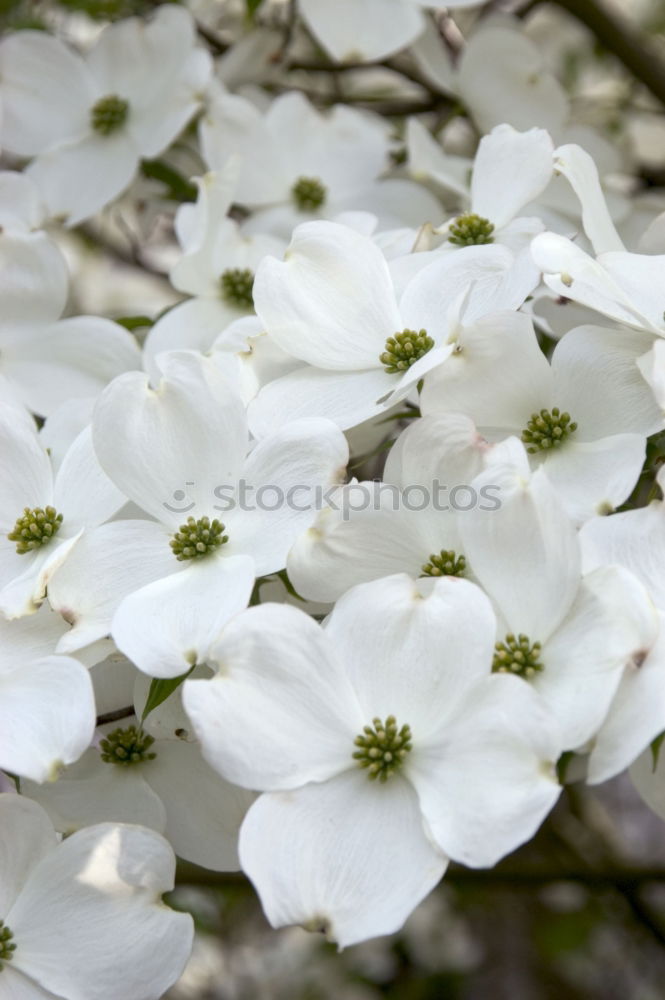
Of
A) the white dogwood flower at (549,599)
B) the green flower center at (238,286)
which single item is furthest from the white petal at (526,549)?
the green flower center at (238,286)

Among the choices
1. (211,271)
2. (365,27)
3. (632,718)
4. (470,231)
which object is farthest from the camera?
(365,27)

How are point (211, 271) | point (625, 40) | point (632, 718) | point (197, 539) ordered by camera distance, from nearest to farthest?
point (632, 718), point (197, 539), point (211, 271), point (625, 40)

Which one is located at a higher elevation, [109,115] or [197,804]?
[109,115]

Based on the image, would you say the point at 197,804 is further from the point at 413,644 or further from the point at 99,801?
the point at 413,644

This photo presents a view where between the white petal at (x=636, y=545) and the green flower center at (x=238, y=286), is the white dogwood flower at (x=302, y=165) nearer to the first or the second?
the green flower center at (x=238, y=286)

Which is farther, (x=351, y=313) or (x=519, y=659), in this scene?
(x=351, y=313)

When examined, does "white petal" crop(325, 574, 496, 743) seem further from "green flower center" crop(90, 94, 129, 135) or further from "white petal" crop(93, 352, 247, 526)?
"green flower center" crop(90, 94, 129, 135)

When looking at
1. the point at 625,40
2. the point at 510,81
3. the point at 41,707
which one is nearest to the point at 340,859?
the point at 41,707

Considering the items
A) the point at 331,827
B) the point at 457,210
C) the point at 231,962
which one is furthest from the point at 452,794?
the point at 231,962
